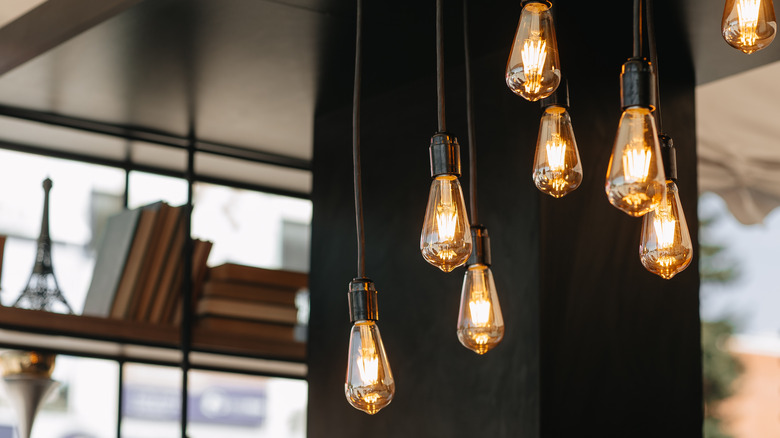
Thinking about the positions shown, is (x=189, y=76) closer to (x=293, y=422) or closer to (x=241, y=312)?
(x=241, y=312)

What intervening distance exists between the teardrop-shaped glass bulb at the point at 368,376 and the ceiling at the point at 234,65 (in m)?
0.84

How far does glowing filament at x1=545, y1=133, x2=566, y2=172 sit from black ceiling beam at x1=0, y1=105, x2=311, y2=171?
1805 mm

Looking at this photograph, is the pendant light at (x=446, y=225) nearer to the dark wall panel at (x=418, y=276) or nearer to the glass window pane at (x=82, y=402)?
the dark wall panel at (x=418, y=276)

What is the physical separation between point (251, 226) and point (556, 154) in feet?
7.27

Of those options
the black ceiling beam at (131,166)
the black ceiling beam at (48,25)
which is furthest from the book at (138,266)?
the black ceiling beam at (48,25)

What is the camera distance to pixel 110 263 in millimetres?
2869

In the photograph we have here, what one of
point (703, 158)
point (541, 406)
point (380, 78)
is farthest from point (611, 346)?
point (703, 158)

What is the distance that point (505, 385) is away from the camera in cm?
203

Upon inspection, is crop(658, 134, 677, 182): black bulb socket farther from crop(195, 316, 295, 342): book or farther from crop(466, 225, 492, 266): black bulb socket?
crop(195, 316, 295, 342): book

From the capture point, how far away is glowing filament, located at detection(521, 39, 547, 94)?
3.93 feet

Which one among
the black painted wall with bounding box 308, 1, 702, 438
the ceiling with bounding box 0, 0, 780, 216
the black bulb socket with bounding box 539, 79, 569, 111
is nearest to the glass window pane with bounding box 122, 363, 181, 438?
the ceiling with bounding box 0, 0, 780, 216

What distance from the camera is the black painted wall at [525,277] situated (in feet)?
6.63

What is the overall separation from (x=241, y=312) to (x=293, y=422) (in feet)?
2.73

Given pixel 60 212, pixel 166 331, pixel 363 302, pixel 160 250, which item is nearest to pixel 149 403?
pixel 166 331
